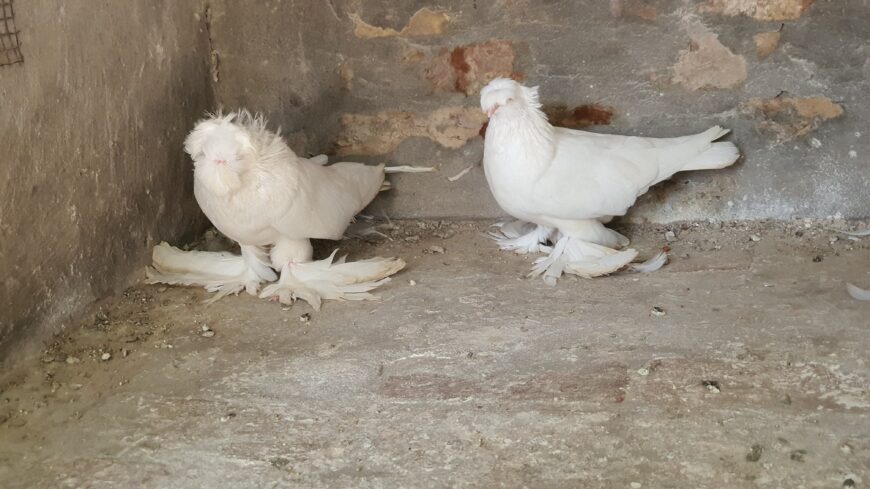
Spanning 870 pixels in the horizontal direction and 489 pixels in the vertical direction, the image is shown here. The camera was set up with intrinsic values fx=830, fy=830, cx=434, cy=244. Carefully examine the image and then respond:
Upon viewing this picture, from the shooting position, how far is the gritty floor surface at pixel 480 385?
6.77 ft

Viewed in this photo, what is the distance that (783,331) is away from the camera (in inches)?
102

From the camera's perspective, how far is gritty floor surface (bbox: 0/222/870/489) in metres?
2.06

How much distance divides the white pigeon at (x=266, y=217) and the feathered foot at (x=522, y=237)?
1.78 feet

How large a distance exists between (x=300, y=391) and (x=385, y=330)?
45 centimetres

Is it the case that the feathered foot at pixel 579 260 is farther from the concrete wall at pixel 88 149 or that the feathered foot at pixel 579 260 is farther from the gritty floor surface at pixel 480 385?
the concrete wall at pixel 88 149

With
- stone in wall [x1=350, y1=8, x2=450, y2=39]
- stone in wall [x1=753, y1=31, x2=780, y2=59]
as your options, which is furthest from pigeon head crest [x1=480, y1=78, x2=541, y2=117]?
stone in wall [x1=753, y1=31, x2=780, y2=59]

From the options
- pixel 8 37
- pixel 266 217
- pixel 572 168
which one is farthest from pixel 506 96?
pixel 8 37

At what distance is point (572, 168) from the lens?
3.18 meters

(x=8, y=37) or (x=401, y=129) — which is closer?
(x=8, y=37)

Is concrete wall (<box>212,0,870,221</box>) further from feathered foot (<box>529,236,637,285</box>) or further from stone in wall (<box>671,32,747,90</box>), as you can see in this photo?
feathered foot (<box>529,236,637,285</box>)

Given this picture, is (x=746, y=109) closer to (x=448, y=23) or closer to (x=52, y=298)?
(x=448, y=23)

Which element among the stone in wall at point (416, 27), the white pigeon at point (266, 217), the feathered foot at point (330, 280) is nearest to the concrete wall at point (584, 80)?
the stone in wall at point (416, 27)

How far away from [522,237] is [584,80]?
708 mm

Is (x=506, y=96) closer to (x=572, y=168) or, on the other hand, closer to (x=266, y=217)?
(x=572, y=168)
